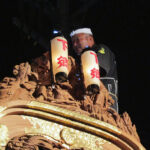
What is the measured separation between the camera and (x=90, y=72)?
521 cm

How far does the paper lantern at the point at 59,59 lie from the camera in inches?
190

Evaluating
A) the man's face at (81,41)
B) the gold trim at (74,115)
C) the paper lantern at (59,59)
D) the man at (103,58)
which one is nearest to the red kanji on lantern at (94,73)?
the paper lantern at (59,59)

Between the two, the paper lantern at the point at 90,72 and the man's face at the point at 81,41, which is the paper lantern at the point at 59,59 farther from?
the man's face at the point at 81,41

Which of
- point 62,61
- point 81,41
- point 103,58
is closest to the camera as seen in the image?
point 62,61

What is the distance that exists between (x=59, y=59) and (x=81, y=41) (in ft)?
6.60

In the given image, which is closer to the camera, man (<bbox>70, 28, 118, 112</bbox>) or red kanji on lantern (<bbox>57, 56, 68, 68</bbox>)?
red kanji on lantern (<bbox>57, 56, 68, 68</bbox>)

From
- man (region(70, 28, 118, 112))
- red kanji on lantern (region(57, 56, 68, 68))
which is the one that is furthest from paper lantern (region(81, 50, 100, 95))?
man (region(70, 28, 118, 112))

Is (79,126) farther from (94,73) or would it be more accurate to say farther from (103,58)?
(103,58)

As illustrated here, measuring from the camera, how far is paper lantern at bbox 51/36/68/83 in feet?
15.9

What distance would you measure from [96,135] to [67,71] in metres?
1.10

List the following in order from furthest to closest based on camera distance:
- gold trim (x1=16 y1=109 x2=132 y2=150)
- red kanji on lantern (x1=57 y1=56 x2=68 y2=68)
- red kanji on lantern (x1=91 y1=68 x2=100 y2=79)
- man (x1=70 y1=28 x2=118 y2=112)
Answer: man (x1=70 y1=28 x2=118 y2=112)
red kanji on lantern (x1=91 y1=68 x2=100 y2=79)
red kanji on lantern (x1=57 y1=56 x2=68 y2=68)
gold trim (x1=16 y1=109 x2=132 y2=150)

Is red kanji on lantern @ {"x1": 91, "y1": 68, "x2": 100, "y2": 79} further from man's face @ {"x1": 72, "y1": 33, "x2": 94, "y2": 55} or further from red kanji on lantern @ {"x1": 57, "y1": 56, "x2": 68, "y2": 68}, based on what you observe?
man's face @ {"x1": 72, "y1": 33, "x2": 94, "y2": 55}

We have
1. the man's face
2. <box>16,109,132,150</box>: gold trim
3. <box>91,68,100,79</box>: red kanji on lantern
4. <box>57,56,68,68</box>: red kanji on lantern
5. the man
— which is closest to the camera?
<box>16,109,132,150</box>: gold trim

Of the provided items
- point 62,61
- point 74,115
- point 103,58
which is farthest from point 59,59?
point 103,58
